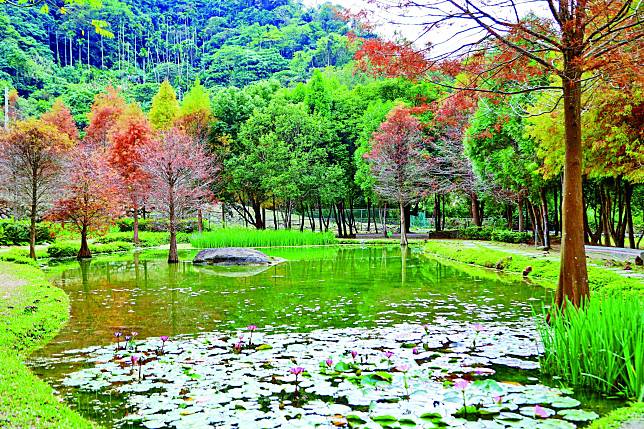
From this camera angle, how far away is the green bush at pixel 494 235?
24312 millimetres

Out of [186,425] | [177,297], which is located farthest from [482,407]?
[177,297]

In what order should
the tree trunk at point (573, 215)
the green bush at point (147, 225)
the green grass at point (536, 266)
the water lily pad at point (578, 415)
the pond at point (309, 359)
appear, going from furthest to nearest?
the green bush at point (147, 225) → the green grass at point (536, 266) → the tree trunk at point (573, 215) → the pond at point (309, 359) → the water lily pad at point (578, 415)

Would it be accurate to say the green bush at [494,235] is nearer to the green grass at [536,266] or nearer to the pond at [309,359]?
the green grass at [536,266]

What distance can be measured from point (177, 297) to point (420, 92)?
26.7 m

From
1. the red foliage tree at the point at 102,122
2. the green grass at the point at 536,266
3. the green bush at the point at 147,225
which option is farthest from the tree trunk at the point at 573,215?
the red foliage tree at the point at 102,122

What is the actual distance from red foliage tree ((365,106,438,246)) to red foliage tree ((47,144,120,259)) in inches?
556

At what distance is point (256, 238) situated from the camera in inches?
1054

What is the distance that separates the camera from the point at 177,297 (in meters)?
11.4

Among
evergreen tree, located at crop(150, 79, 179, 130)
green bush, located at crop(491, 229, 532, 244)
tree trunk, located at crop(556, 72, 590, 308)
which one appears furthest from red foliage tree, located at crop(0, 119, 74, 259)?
green bush, located at crop(491, 229, 532, 244)

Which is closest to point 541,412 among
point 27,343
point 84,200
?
point 27,343

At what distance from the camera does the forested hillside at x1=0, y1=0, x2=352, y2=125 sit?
62844 mm

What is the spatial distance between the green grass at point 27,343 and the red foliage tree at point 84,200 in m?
7.30

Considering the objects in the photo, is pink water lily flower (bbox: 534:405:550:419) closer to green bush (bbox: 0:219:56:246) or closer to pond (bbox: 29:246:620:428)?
pond (bbox: 29:246:620:428)

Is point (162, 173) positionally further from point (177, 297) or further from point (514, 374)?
point (514, 374)
